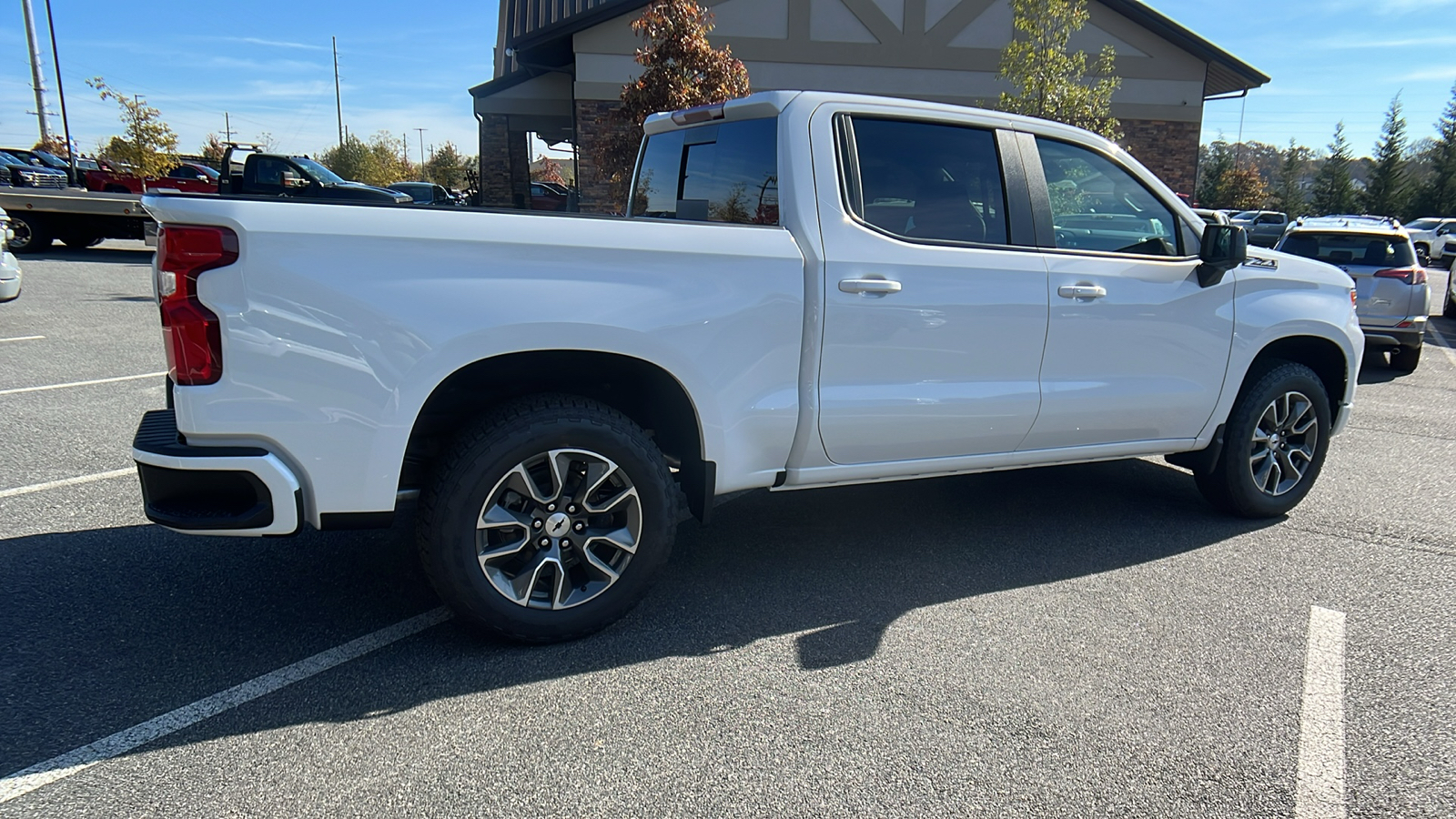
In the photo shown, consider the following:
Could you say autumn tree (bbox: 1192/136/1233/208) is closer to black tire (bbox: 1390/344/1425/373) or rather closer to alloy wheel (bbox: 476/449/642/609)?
black tire (bbox: 1390/344/1425/373)

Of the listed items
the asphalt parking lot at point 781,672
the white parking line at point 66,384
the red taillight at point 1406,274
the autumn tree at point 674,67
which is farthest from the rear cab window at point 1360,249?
the white parking line at point 66,384

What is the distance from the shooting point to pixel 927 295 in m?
3.91

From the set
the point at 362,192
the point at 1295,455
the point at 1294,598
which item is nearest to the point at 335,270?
the point at 1294,598

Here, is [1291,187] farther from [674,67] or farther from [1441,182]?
[674,67]

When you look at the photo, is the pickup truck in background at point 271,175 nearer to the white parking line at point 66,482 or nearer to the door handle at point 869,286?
the white parking line at point 66,482

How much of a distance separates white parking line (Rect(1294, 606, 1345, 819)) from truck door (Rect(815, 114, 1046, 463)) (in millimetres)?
1401

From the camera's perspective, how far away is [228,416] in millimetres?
2961

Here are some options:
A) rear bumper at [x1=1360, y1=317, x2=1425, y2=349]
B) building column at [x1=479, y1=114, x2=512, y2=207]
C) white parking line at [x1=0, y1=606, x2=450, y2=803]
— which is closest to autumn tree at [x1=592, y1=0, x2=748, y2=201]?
rear bumper at [x1=1360, y1=317, x2=1425, y2=349]

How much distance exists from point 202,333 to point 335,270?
17.2 inches

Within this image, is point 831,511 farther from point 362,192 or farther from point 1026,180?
point 362,192

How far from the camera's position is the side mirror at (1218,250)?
178 inches

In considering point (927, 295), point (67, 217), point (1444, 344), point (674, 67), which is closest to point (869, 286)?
point (927, 295)

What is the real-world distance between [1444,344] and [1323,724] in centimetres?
1392

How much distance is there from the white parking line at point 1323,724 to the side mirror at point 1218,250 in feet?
5.38
